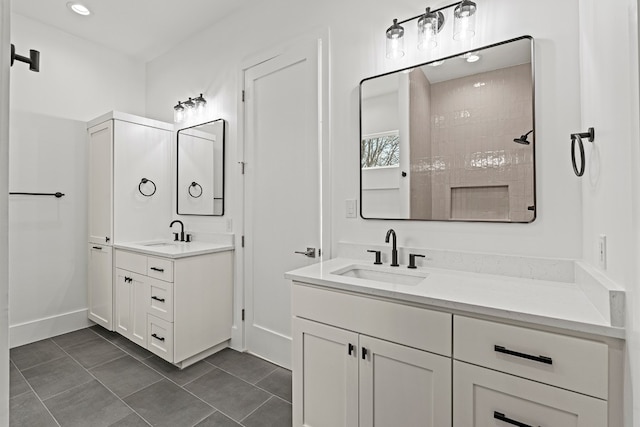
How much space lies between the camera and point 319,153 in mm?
2197

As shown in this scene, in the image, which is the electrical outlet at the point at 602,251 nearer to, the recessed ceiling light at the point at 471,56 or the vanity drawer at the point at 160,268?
the recessed ceiling light at the point at 471,56

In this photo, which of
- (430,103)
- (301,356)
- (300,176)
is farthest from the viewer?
(300,176)

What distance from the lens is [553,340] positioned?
0.99 metres

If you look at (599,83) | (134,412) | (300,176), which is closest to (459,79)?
(599,83)

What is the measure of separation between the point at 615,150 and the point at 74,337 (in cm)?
401

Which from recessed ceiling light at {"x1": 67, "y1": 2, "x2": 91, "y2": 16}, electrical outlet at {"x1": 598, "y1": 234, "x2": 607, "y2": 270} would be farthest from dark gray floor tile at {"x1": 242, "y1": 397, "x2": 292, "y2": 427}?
recessed ceiling light at {"x1": 67, "y1": 2, "x2": 91, "y2": 16}

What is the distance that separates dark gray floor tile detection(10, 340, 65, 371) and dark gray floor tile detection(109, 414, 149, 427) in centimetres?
125

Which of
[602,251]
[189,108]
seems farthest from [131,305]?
[602,251]

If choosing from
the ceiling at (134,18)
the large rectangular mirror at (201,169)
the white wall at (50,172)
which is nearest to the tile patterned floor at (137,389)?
the white wall at (50,172)

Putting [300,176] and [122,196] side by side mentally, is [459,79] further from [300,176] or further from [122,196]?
[122,196]

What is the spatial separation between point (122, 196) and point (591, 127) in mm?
3390

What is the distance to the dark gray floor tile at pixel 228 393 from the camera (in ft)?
6.16

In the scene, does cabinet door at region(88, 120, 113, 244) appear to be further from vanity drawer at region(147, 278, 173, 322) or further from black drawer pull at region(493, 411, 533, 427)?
black drawer pull at region(493, 411, 533, 427)

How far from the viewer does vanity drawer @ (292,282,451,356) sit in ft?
3.94
